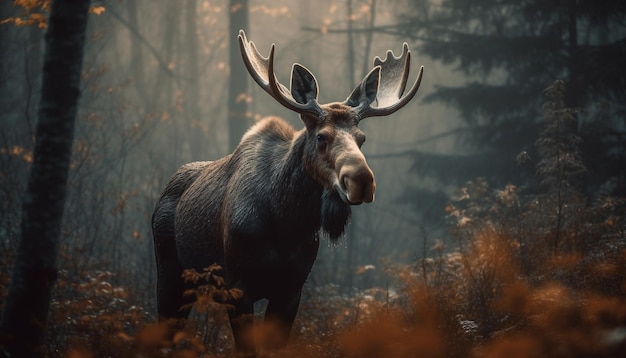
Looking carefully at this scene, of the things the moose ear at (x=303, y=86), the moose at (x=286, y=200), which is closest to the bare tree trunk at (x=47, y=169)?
the moose at (x=286, y=200)

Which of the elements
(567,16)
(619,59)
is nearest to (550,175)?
Answer: (619,59)

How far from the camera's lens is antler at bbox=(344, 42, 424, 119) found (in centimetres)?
518

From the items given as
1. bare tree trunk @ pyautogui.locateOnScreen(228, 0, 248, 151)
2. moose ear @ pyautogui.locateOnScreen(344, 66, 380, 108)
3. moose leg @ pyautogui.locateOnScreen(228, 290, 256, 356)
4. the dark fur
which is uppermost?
bare tree trunk @ pyautogui.locateOnScreen(228, 0, 248, 151)

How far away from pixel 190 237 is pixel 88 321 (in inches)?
48.5

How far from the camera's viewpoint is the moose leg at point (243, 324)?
4.82 metres

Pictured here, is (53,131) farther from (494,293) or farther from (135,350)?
(494,293)

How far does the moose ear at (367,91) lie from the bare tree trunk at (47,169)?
7.18ft

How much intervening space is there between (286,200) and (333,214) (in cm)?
46

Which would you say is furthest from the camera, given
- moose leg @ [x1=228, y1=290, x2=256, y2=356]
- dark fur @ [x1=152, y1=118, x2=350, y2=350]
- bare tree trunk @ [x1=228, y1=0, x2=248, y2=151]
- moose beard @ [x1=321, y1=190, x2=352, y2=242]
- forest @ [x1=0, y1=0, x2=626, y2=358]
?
bare tree trunk @ [x1=228, y1=0, x2=248, y2=151]

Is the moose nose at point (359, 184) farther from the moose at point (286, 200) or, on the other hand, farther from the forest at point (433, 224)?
the forest at point (433, 224)

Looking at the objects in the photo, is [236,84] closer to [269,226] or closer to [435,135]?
[435,135]

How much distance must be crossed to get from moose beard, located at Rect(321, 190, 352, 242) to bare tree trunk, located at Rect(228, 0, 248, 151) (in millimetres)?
12489

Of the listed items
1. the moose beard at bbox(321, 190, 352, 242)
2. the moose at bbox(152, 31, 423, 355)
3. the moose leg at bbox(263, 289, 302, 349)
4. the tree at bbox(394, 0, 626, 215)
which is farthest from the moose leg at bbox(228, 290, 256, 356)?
the tree at bbox(394, 0, 626, 215)

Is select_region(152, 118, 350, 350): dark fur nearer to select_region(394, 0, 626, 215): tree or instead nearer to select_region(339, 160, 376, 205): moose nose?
select_region(339, 160, 376, 205): moose nose
